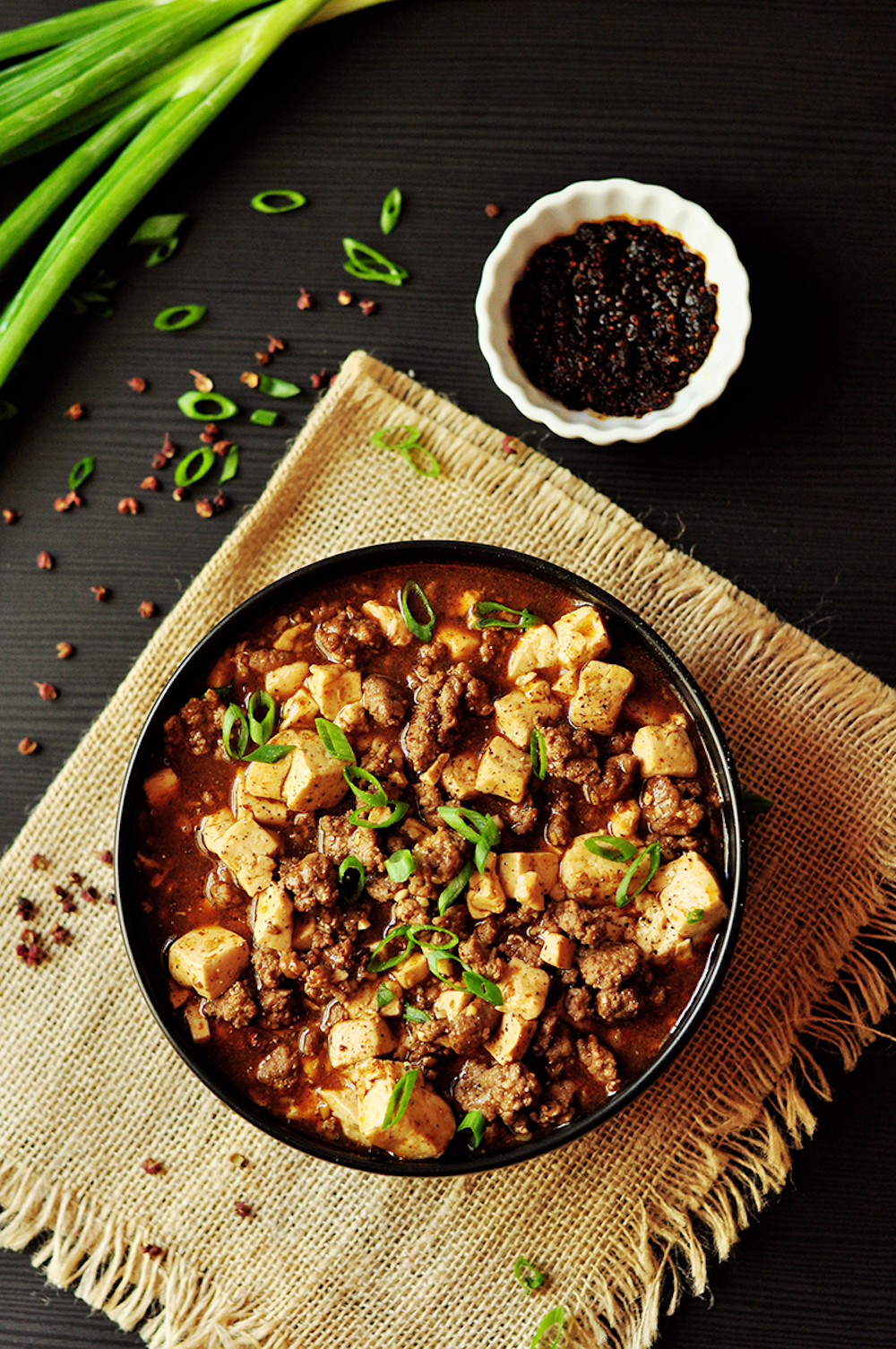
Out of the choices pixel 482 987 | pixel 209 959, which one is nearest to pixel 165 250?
pixel 209 959

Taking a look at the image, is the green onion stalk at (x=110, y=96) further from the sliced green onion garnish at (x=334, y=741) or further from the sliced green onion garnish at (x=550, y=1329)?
the sliced green onion garnish at (x=550, y=1329)

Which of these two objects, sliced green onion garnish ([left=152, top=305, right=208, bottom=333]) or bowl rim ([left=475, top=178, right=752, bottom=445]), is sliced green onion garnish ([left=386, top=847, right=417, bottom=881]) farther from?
sliced green onion garnish ([left=152, top=305, right=208, bottom=333])

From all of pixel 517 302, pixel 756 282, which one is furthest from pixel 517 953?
pixel 756 282

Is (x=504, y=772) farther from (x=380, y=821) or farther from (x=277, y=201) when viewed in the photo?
(x=277, y=201)

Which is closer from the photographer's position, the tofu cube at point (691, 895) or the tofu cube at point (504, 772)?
the tofu cube at point (691, 895)

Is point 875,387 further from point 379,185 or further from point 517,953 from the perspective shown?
point 517,953

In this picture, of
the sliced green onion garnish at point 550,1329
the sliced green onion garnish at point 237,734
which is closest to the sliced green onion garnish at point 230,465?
the sliced green onion garnish at point 237,734

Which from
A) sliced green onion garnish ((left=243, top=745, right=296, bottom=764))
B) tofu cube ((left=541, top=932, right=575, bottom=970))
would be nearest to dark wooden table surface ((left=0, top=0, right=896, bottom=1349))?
sliced green onion garnish ((left=243, top=745, right=296, bottom=764))

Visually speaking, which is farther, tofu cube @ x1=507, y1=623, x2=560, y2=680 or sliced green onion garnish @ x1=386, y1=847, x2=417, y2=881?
tofu cube @ x1=507, y1=623, x2=560, y2=680
